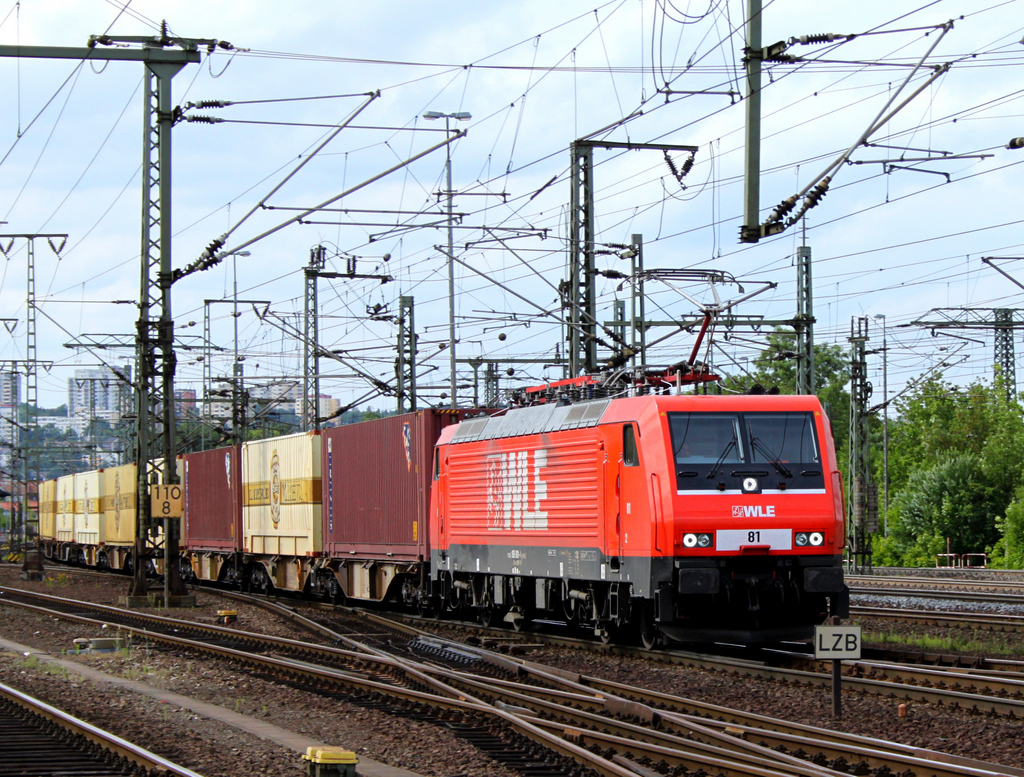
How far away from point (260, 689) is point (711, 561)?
5298mm

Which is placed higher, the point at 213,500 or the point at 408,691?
the point at 213,500

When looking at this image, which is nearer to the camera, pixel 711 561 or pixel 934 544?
pixel 711 561

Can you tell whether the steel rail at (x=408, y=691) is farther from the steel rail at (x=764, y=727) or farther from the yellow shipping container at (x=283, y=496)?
the yellow shipping container at (x=283, y=496)

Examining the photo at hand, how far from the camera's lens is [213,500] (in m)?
35.8

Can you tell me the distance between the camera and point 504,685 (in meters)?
13.6

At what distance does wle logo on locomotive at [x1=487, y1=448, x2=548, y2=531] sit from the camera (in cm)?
1845

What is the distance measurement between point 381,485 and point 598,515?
892 centimetres

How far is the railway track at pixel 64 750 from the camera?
365 inches

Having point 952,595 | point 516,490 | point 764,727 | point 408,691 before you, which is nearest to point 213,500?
point 516,490

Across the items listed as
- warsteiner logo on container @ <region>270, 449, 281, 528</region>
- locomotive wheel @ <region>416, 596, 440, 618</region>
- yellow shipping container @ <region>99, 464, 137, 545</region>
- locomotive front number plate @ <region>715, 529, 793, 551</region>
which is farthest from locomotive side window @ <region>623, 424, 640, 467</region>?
yellow shipping container @ <region>99, 464, 137, 545</region>

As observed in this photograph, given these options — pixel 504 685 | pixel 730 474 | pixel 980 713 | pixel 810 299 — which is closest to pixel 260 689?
pixel 504 685

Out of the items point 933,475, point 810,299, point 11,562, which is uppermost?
point 810,299

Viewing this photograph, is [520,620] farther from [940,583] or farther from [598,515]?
[940,583]

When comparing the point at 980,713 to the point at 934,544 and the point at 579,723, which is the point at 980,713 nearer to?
the point at 579,723
